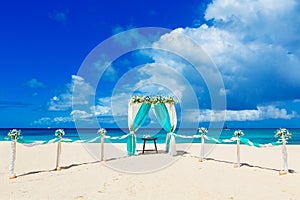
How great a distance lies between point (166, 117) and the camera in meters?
12.8

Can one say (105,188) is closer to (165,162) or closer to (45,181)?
(45,181)

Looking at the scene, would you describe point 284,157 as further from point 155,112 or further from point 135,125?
point 135,125

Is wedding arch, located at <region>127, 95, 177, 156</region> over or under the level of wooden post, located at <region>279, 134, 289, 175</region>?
over

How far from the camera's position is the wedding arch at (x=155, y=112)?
41.0 feet

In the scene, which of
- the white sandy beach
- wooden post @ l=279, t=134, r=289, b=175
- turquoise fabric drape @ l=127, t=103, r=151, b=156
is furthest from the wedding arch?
wooden post @ l=279, t=134, r=289, b=175

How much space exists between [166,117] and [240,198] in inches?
279

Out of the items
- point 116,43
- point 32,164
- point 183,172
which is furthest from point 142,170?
point 116,43

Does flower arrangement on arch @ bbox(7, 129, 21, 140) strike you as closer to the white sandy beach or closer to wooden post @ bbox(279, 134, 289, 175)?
the white sandy beach

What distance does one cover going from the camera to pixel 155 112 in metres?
12.9

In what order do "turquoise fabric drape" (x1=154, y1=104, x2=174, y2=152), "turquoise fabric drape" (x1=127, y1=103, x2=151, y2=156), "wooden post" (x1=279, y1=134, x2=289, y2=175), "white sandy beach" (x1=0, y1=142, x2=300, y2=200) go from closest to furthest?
"white sandy beach" (x1=0, y1=142, x2=300, y2=200)
"wooden post" (x1=279, y1=134, x2=289, y2=175)
"turquoise fabric drape" (x1=127, y1=103, x2=151, y2=156)
"turquoise fabric drape" (x1=154, y1=104, x2=174, y2=152)

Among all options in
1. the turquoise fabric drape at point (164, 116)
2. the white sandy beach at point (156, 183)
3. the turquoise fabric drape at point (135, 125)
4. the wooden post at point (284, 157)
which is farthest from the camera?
the turquoise fabric drape at point (164, 116)

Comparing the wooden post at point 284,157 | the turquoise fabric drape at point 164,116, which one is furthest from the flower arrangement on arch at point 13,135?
the wooden post at point 284,157

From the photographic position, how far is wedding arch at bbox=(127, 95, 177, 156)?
1249cm

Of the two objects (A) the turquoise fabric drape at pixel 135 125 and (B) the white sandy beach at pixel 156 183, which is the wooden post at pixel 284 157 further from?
(A) the turquoise fabric drape at pixel 135 125
